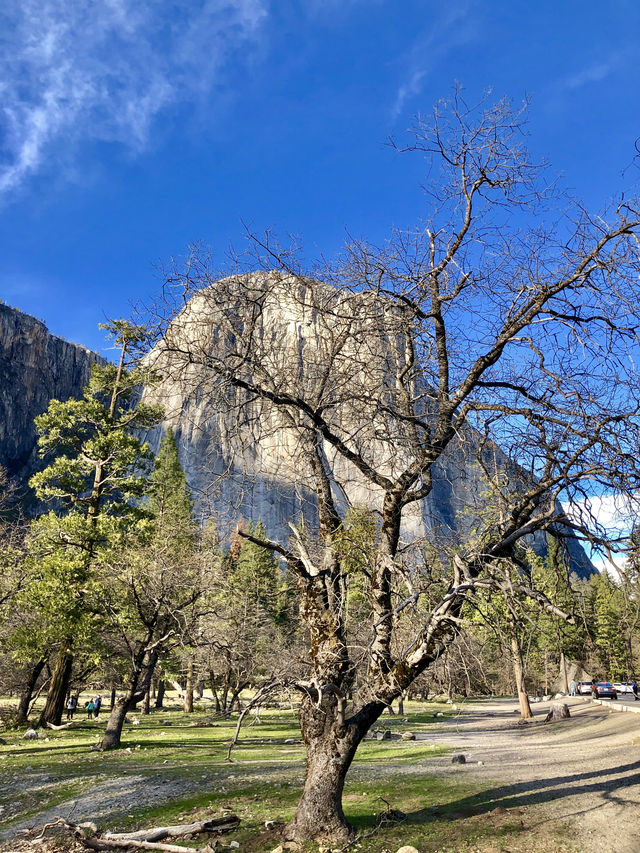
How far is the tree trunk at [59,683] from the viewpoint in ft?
71.8

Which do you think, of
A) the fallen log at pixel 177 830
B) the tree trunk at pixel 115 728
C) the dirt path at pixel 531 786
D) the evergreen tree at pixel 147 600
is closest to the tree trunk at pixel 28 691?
the evergreen tree at pixel 147 600

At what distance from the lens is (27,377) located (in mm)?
112062

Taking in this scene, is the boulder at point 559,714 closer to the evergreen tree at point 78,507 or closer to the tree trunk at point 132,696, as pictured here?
the tree trunk at point 132,696

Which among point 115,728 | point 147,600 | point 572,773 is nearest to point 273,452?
point 572,773

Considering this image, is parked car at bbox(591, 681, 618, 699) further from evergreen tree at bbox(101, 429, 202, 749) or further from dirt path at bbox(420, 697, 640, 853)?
evergreen tree at bbox(101, 429, 202, 749)

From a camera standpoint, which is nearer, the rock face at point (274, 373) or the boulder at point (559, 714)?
the rock face at point (274, 373)

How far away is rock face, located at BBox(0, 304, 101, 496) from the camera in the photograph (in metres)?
107

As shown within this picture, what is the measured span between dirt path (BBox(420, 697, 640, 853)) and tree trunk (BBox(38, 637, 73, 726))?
14.1 meters

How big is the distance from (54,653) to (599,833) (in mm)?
25250

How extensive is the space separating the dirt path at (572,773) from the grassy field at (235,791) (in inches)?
23.0

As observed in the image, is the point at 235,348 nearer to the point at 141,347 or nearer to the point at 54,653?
the point at 141,347

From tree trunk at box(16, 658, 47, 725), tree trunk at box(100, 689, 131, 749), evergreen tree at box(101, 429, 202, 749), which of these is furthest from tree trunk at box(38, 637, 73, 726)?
tree trunk at box(100, 689, 131, 749)

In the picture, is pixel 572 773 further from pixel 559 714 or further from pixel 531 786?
pixel 559 714

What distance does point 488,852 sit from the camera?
639 cm
